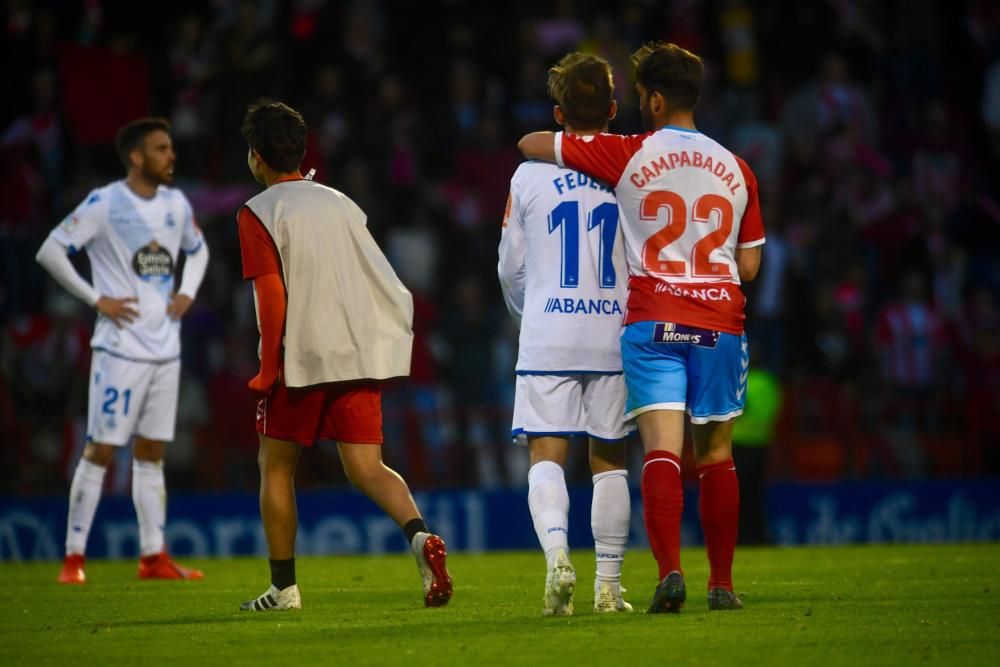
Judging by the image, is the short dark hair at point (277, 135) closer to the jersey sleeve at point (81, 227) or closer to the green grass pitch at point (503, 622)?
the green grass pitch at point (503, 622)

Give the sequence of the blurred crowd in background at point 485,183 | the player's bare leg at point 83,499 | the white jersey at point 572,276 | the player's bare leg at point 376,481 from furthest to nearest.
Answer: the blurred crowd in background at point 485,183 < the player's bare leg at point 83,499 < the player's bare leg at point 376,481 < the white jersey at point 572,276

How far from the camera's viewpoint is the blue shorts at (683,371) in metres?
6.94

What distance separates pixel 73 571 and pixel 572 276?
446 centimetres

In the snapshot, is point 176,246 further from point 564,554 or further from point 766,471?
point 766,471

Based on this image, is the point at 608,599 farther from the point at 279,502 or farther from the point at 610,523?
the point at 279,502

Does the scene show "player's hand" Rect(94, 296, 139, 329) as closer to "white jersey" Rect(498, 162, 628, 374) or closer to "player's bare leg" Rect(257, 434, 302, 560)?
→ "player's bare leg" Rect(257, 434, 302, 560)

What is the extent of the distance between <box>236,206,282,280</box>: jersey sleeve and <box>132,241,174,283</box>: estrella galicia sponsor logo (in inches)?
129

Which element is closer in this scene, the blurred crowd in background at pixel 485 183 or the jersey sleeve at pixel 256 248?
the jersey sleeve at pixel 256 248

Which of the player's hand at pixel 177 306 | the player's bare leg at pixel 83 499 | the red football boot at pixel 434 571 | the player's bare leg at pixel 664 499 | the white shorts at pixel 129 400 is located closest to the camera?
the player's bare leg at pixel 664 499

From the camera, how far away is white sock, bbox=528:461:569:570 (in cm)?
710

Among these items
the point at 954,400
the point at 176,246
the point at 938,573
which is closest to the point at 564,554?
the point at 938,573

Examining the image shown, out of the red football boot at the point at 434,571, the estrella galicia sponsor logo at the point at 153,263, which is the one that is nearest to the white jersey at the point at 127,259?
the estrella galicia sponsor logo at the point at 153,263

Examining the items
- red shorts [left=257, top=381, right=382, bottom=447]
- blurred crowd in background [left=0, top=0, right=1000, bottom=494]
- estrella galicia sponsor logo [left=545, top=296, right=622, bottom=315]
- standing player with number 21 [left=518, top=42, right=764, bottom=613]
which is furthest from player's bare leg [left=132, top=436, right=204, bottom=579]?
standing player with number 21 [left=518, top=42, right=764, bottom=613]

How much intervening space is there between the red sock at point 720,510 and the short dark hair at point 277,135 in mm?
2348
